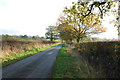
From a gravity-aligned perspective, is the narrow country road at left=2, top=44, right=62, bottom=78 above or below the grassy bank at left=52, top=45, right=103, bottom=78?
below

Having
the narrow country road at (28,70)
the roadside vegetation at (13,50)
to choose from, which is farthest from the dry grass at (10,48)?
the narrow country road at (28,70)

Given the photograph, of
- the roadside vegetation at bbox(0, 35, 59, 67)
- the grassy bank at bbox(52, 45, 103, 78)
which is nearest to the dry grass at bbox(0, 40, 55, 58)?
the roadside vegetation at bbox(0, 35, 59, 67)

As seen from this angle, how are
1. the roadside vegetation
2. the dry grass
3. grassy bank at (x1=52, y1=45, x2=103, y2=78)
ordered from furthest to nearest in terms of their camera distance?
the dry grass → the roadside vegetation → grassy bank at (x1=52, y1=45, x2=103, y2=78)

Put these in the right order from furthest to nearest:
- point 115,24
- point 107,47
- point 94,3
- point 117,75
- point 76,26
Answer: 1. point 76,26
2. point 115,24
3. point 94,3
4. point 107,47
5. point 117,75

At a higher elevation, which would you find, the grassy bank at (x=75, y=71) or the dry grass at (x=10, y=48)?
the dry grass at (x=10, y=48)

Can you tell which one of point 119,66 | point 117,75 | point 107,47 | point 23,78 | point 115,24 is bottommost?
point 23,78

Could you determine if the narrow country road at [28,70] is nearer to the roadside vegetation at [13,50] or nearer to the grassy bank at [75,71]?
the grassy bank at [75,71]

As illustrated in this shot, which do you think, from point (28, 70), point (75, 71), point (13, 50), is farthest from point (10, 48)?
point (75, 71)

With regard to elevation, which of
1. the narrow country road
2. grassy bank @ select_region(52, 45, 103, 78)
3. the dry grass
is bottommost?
the narrow country road

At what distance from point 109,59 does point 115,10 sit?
22.0 ft

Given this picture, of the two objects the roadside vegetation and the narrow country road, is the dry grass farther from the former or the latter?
the narrow country road

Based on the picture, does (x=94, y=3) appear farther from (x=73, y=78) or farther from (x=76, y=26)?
(x=76, y=26)

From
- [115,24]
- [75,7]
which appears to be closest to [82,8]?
[75,7]

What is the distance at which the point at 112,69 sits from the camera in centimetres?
531
